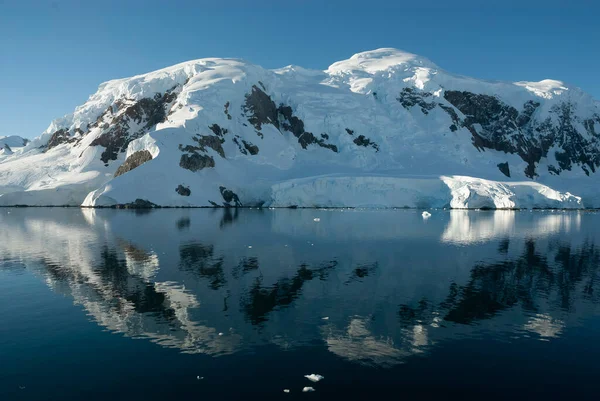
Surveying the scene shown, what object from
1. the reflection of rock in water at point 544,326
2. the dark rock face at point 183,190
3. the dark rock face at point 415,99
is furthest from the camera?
the dark rock face at point 415,99

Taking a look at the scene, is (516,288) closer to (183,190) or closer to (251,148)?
A: (183,190)

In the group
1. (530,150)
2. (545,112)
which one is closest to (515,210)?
(530,150)

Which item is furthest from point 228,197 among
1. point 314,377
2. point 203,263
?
point 314,377

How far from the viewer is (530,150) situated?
163750 mm

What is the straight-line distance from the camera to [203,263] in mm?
34125

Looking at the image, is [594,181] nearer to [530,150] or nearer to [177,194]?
[530,150]

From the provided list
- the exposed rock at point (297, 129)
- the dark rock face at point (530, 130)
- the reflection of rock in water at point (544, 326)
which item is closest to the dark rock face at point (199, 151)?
the exposed rock at point (297, 129)

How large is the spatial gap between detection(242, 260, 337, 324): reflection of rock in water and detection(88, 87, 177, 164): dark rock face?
117247mm

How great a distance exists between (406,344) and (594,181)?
15958 centimetres

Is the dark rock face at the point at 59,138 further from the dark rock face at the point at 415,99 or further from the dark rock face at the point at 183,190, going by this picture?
the dark rock face at the point at 415,99

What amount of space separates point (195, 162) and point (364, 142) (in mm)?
53548

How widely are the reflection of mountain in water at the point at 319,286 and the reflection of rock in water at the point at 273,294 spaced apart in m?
0.06

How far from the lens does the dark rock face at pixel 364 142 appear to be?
459ft

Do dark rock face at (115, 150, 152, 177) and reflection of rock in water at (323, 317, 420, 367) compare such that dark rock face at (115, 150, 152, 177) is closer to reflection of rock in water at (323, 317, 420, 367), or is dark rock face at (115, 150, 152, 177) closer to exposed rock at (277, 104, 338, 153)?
exposed rock at (277, 104, 338, 153)
